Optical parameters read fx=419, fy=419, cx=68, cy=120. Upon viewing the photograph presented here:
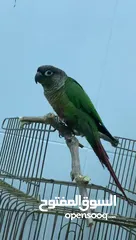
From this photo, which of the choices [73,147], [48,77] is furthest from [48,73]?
[73,147]

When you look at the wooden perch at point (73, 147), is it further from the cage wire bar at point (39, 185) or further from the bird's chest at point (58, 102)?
the cage wire bar at point (39, 185)

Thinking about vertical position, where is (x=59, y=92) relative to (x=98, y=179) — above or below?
above

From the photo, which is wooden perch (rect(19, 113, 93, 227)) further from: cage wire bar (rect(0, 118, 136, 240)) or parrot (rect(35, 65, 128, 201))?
cage wire bar (rect(0, 118, 136, 240))

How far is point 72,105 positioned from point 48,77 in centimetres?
10

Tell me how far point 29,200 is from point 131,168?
0.66m

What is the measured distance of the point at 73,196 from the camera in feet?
5.28

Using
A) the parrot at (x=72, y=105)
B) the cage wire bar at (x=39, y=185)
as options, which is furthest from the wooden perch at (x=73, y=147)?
the cage wire bar at (x=39, y=185)

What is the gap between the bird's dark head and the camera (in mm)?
1085

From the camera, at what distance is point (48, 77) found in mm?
1098

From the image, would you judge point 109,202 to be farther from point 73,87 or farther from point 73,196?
point 73,87

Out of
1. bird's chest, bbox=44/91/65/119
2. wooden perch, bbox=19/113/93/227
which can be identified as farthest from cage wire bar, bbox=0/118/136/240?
wooden perch, bbox=19/113/93/227

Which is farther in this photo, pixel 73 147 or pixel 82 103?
pixel 82 103

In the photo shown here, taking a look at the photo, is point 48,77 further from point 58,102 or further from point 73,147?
point 73,147

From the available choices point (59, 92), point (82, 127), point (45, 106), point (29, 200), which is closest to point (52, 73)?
point (59, 92)
